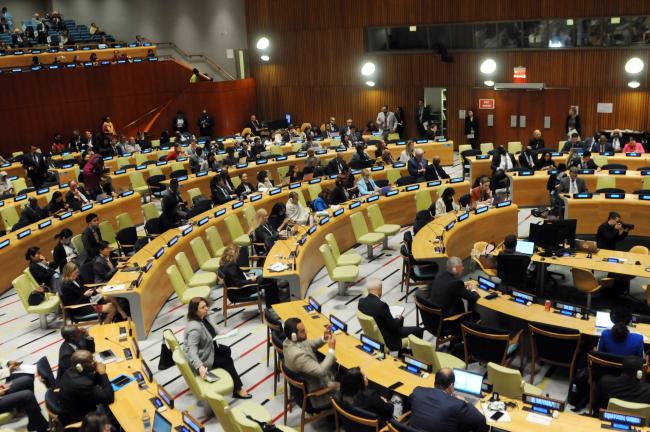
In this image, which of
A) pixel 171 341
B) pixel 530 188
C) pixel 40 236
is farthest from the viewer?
pixel 530 188

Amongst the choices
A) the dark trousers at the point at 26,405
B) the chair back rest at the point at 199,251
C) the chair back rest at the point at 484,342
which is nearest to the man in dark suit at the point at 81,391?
the dark trousers at the point at 26,405

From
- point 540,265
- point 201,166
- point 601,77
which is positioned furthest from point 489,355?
point 601,77

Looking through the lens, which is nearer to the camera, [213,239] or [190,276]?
[190,276]

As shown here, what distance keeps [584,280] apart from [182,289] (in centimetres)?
626

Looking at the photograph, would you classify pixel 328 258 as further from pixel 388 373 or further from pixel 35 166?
pixel 35 166

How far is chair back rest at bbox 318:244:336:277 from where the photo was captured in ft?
37.3

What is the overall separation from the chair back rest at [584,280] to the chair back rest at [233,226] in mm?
6404

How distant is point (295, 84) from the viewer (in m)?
28.0

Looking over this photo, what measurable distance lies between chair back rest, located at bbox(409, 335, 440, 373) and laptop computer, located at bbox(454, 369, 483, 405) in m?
0.69

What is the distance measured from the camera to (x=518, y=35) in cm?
2244

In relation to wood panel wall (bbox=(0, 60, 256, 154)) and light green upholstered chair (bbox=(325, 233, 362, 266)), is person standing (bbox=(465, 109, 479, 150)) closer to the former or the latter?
wood panel wall (bbox=(0, 60, 256, 154))

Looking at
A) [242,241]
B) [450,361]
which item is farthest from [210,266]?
[450,361]

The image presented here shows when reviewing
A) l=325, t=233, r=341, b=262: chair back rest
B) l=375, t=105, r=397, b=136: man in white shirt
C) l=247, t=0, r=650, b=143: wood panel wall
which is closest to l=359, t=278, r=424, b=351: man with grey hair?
l=325, t=233, r=341, b=262: chair back rest

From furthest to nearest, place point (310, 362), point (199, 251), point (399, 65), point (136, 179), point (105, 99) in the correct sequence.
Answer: point (105, 99)
point (399, 65)
point (136, 179)
point (199, 251)
point (310, 362)
